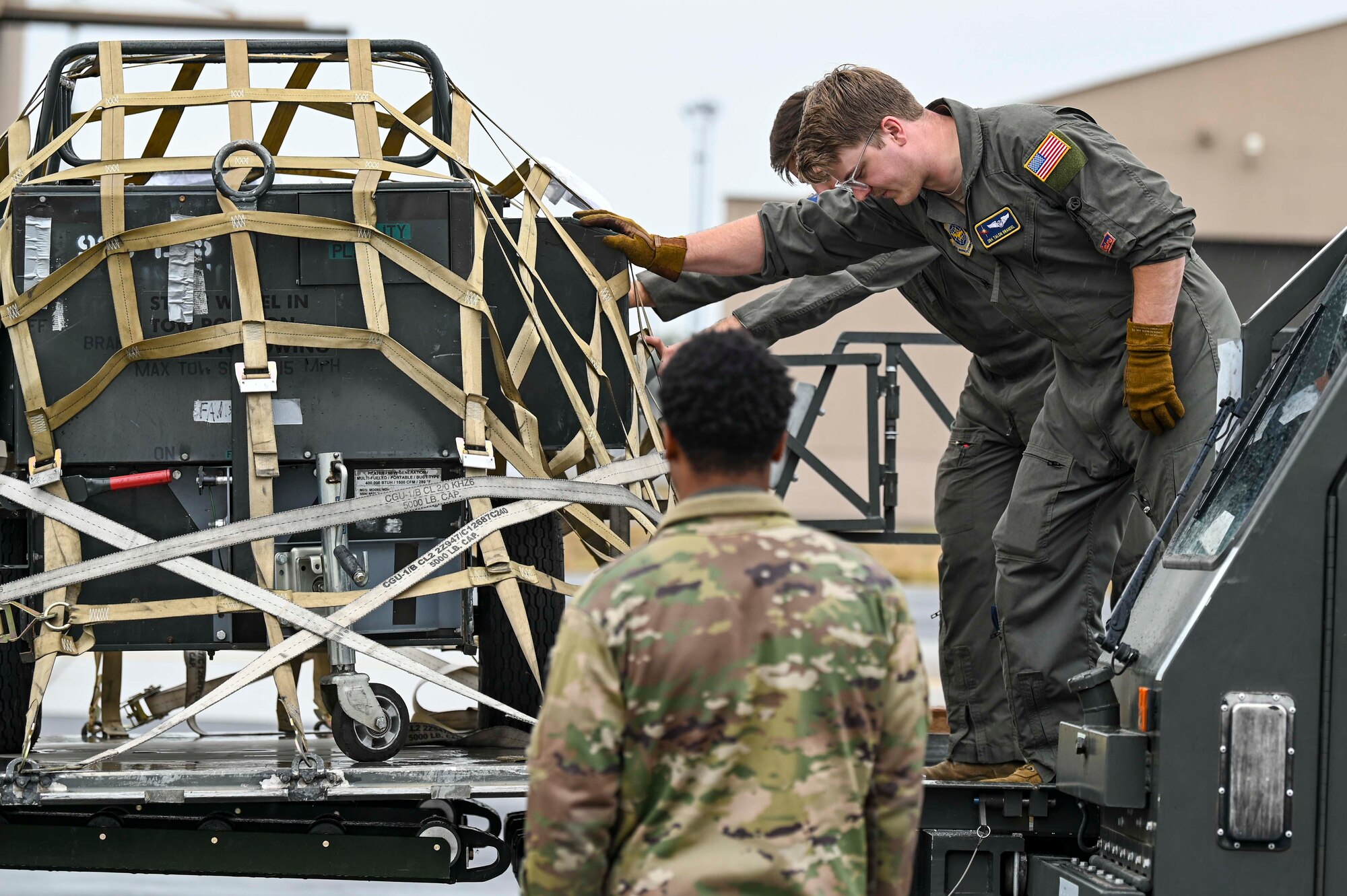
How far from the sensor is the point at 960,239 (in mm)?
4238

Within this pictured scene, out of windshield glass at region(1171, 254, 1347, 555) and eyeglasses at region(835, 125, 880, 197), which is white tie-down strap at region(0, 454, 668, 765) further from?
windshield glass at region(1171, 254, 1347, 555)

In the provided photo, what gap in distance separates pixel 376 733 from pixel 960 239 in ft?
6.77

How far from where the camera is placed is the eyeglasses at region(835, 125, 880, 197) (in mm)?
4094

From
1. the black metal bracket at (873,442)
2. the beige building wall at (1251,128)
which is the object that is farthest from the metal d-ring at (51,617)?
the beige building wall at (1251,128)

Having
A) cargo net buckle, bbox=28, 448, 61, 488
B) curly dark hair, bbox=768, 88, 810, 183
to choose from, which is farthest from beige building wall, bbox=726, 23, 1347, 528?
cargo net buckle, bbox=28, 448, 61, 488

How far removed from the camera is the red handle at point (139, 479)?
3.76 m

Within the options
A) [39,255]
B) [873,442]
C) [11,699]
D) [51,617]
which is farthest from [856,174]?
[11,699]

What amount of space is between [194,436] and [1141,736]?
2360mm

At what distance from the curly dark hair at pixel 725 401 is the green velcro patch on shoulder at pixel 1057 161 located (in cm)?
206

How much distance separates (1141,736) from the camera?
2988 millimetres

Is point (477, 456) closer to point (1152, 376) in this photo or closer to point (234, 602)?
point (234, 602)

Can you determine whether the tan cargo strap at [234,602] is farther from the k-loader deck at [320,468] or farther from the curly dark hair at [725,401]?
the curly dark hair at [725,401]

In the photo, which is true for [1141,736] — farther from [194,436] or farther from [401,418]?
[194,436]

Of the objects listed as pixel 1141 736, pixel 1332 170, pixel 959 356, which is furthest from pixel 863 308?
pixel 1141 736
